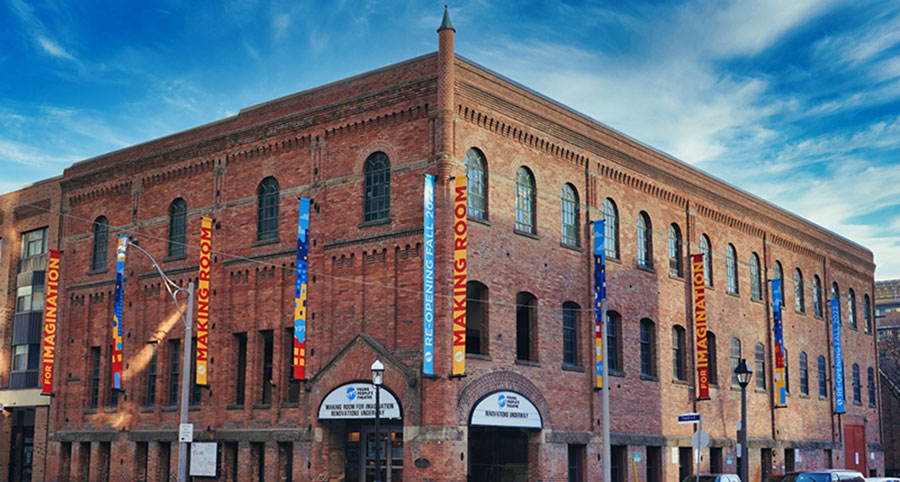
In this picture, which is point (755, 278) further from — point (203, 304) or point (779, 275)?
point (203, 304)

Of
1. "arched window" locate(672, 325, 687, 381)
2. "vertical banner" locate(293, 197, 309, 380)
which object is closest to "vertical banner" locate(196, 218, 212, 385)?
"vertical banner" locate(293, 197, 309, 380)

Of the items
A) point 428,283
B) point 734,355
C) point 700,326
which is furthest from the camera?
point 734,355

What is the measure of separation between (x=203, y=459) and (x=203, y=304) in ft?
18.4

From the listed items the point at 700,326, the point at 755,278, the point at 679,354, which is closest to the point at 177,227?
the point at 679,354

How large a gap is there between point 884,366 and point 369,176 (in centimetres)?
5658

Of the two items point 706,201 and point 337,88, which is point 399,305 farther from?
point 706,201

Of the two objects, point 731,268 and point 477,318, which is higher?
point 731,268

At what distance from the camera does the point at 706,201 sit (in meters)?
45.4

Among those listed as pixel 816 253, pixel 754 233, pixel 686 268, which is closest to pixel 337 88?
pixel 686 268

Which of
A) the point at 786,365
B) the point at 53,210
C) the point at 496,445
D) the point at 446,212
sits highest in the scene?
the point at 53,210

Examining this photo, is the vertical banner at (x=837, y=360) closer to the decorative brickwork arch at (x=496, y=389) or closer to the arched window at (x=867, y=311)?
the arched window at (x=867, y=311)

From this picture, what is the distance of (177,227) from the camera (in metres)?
39.2

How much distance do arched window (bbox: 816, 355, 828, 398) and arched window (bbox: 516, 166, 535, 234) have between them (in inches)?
1043

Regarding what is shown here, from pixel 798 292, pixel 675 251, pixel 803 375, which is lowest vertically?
pixel 803 375
